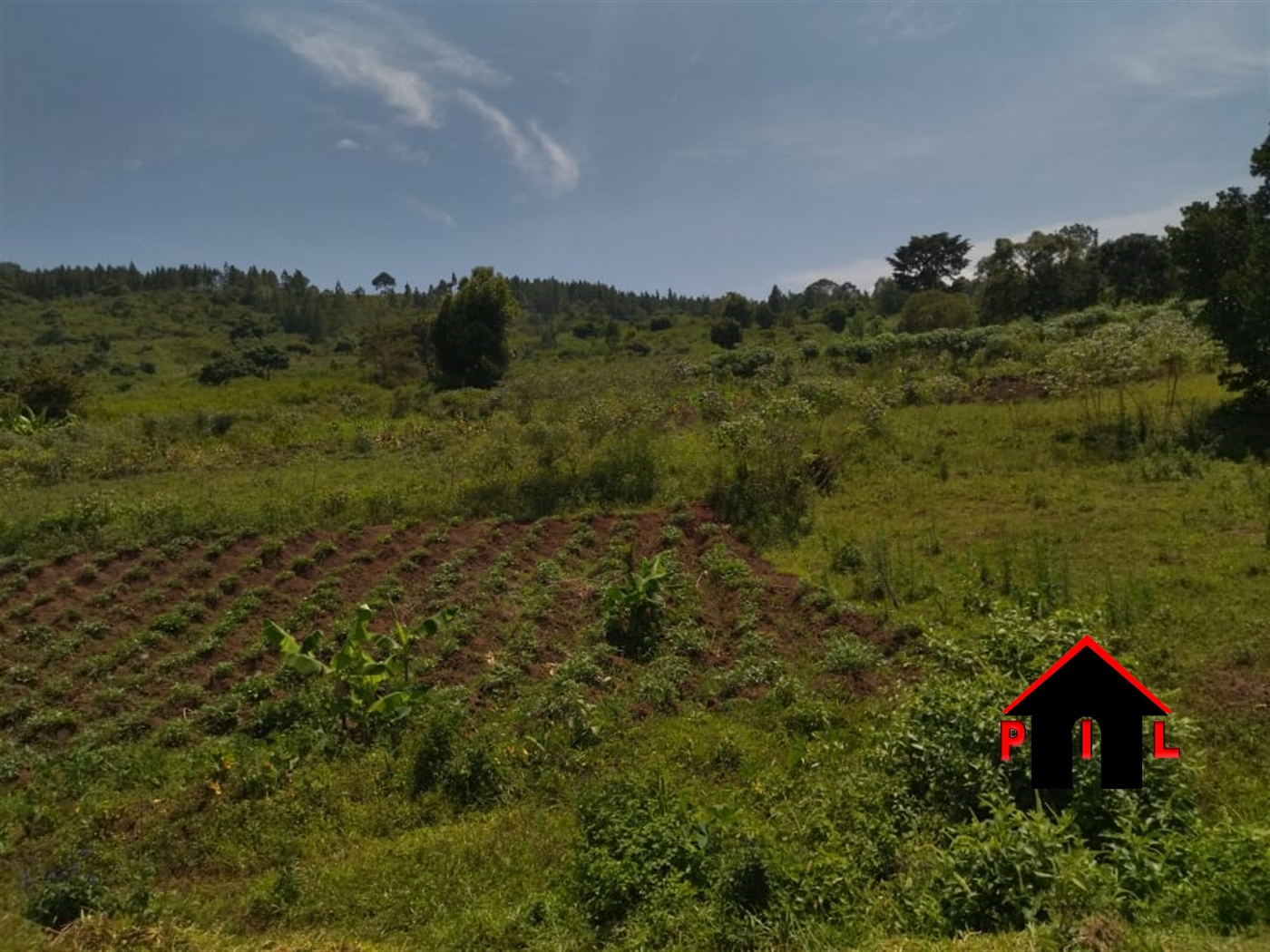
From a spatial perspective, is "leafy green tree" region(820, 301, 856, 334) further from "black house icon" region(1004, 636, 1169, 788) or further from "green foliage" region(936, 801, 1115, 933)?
"green foliage" region(936, 801, 1115, 933)

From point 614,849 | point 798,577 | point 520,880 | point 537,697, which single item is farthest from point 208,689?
point 798,577

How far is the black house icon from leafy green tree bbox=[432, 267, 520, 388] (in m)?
31.0

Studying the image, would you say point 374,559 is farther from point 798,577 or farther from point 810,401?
point 810,401

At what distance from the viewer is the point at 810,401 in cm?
1628

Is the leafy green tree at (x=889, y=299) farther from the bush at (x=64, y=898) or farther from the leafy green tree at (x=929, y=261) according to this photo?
the bush at (x=64, y=898)

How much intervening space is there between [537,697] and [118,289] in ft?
330

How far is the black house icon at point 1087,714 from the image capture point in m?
3.86

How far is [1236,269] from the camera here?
43.9 ft

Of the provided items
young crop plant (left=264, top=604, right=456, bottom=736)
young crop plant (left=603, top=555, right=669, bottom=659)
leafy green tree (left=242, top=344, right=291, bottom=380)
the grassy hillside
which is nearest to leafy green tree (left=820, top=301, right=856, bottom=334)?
the grassy hillside

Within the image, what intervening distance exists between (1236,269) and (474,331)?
27906mm

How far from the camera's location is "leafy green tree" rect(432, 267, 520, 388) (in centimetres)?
3403

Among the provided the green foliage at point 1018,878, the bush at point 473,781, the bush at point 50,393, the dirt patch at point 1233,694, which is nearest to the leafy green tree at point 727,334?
the bush at point 50,393

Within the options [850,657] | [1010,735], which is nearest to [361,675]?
[850,657]

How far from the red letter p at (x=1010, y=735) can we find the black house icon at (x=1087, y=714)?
164 mm
